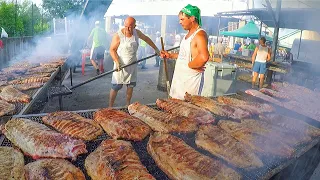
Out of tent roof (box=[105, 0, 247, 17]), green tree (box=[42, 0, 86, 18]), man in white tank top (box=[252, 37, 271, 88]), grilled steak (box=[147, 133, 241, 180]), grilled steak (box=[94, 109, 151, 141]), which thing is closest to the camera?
grilled steak (box=[147, 133, 241, 180])

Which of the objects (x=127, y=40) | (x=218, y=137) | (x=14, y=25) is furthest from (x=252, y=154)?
(x=14, y=25)

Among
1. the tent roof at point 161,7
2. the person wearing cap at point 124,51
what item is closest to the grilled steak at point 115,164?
the person wearing cap at point 124,51

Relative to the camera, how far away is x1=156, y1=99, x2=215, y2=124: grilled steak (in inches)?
138

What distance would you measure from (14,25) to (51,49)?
3943mm

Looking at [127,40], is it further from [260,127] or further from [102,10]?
[102,10]

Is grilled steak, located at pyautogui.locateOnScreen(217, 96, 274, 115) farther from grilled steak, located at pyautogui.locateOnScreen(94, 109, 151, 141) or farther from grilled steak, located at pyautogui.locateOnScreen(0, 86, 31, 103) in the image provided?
grilled steak, located at pyautogui.locateOnScreen(0, 86, 31, 103)

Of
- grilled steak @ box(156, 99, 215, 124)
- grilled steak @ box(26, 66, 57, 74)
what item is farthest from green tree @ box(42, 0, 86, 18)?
grilled steak @ box(156, 99, 215, 124)

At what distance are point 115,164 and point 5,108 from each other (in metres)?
2.59

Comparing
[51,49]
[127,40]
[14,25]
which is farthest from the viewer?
[14,25]

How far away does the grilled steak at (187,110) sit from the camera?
11.5 ft

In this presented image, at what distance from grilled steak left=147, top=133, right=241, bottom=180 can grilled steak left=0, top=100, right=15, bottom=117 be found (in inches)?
95.9

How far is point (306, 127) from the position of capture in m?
3.48

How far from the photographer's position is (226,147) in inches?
106

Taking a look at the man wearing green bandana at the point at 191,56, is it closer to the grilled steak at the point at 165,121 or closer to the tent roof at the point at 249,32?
the grilled steak at the point at 165,121
